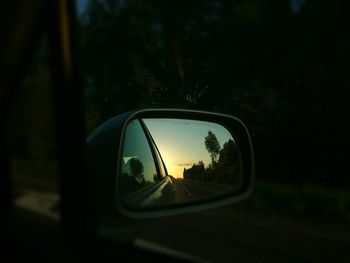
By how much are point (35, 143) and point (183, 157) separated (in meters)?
0.53

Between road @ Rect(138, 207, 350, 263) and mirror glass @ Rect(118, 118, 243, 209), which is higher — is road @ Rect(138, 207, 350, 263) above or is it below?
below

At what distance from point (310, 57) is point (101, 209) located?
359 centimetres

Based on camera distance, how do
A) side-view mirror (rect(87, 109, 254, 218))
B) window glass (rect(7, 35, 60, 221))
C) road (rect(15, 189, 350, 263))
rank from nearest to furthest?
window glass (rect(7, 35, 60, 221)) → side-view mirror (rect(87, 109, 254, 218)) → road (rect(15, 189, 350, 263))

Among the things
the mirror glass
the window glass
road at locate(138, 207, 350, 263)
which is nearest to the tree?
the mirror glass

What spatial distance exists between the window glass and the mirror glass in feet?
0.96

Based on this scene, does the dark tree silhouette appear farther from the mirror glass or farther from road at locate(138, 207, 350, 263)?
road at locate(138, 207, 350, 263)

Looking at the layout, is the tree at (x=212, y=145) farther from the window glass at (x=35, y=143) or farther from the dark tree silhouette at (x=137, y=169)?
the window glass at (x=35, y=143)

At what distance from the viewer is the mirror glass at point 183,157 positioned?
1.75 meters

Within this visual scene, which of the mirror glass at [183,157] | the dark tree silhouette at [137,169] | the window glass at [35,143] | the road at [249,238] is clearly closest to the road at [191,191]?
the mirror glass at [183,157]

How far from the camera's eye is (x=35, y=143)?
149 centimetres

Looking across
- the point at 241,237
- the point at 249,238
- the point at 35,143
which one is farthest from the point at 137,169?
the point at 249,238

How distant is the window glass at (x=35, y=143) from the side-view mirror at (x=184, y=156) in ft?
0.44

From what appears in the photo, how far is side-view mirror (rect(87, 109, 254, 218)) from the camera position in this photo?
1594 millimetres

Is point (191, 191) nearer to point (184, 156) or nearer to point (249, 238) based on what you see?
point (184, 156)
